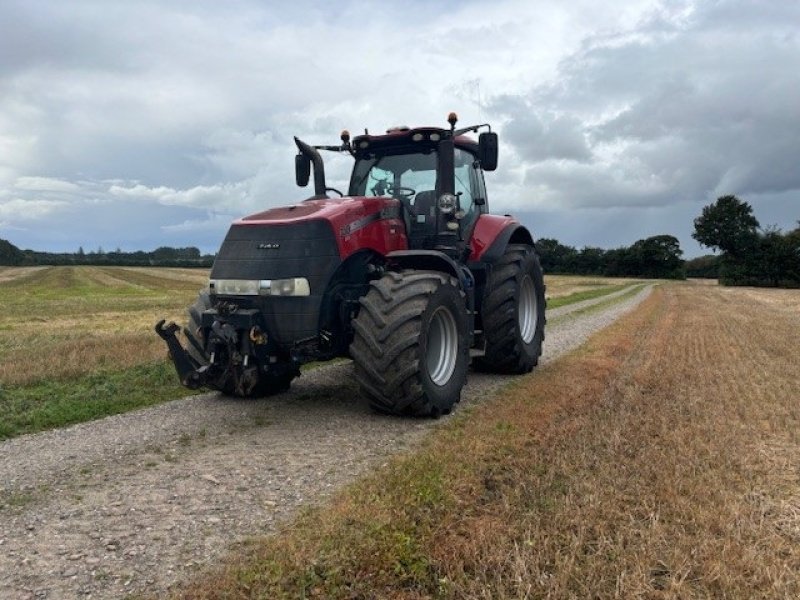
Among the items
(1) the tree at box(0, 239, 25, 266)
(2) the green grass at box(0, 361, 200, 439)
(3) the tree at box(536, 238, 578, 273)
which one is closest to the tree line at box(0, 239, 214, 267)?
(1) the tree at box(0, 239, 25, 266)

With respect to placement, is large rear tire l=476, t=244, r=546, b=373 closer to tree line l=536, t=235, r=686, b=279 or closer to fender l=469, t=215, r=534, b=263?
fender l=469, t=215, r=534, b=263

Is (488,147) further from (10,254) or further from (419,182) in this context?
(10,254)

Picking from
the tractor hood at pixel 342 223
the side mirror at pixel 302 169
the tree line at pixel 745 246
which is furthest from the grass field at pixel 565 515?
the tree line at pixel 745 246

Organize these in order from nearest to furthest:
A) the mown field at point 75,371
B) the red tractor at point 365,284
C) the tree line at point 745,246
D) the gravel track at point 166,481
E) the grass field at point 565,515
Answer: the grass field at point 565,515
the gravel track at point 166,481
the red tractor at point 365,284
the mown field at point 75,371
the tree line at point 745,246

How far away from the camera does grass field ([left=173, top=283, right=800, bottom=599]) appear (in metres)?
2.97

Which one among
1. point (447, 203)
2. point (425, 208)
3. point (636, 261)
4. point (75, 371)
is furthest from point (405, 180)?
point (636, 261)

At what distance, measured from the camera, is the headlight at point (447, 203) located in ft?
23.5

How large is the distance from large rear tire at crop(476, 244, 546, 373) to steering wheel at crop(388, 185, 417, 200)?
1.53 metres

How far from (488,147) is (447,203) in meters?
0.94

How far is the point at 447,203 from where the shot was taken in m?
7.16

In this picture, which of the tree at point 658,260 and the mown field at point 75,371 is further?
the tree at point 658,260

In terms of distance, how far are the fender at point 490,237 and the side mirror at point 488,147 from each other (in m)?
0.84

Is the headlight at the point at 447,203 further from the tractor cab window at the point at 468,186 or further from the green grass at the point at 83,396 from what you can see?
the green grass at the point at 83,396

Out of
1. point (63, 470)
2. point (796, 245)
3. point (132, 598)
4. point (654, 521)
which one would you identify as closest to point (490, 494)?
point (654, 521)
